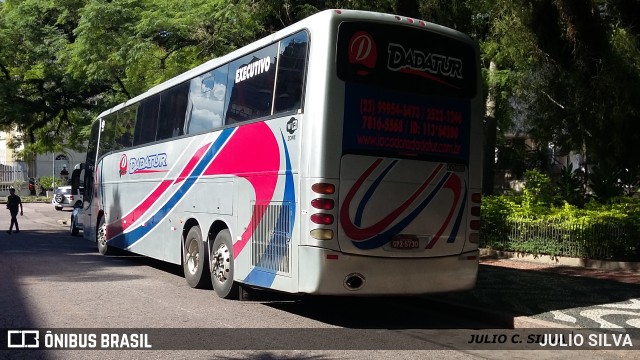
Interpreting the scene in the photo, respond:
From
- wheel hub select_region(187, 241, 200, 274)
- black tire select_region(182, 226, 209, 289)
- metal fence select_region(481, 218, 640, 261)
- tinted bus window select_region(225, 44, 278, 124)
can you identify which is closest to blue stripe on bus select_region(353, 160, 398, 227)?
tinted bus window select_region(225, 44, 278, 124)

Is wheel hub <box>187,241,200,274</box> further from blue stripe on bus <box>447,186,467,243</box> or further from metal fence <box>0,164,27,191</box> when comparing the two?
metal fence <box>0,164,27,191</box>

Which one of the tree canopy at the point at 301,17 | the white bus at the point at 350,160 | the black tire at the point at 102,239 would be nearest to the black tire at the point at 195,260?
the white bus at the point at 350,160

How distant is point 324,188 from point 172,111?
5.90 metres

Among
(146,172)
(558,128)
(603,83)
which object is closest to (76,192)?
(146,172)

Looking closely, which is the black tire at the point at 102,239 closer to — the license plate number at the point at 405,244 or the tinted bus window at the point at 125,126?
the tinted bus window at the point at 125,126

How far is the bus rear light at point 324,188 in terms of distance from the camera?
26.1 ft

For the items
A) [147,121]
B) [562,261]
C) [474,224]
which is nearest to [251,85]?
[474,224]

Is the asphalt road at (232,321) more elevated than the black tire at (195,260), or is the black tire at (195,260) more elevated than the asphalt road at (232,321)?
the black tire at (195,260)

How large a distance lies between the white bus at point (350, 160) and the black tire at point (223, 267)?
0.10ft

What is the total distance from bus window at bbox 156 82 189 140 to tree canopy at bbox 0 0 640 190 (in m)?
5.21

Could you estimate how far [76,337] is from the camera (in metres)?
7.46

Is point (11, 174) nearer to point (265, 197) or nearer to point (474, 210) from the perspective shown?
point (265, 197)

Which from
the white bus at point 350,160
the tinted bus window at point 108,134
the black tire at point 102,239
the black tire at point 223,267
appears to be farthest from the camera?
the black tire at point 102,239

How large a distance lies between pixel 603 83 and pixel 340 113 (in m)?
6.76
